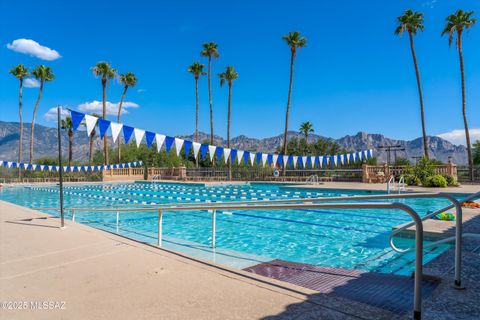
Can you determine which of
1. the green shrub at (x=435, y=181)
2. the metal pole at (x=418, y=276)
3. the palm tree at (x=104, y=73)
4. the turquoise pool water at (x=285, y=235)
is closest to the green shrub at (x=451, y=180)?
the green shrub at (x=435, y=181)

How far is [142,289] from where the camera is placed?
10.0ft

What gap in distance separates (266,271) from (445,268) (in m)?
1.97

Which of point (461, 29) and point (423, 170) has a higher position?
point (461, 29)

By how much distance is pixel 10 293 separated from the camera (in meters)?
3.08

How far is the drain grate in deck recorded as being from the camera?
8.75 feet

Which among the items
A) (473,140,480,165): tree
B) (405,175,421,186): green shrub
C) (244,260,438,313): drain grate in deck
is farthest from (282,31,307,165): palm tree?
(244,260,438,313): drain grate in deck

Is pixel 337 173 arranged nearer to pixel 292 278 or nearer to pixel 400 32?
pixel 400 32

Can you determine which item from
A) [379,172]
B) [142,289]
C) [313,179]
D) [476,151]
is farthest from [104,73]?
[476,151]

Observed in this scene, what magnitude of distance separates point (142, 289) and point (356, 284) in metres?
2.16

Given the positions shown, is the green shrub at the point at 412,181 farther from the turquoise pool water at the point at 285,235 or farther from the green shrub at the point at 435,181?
the turquoise pool water at the point at 285,235

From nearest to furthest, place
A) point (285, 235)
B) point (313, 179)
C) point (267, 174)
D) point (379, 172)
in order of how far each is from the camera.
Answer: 1. point (285, 235)
2. point (379, 172)
3. point (313, 179)
4. point (267, 174)

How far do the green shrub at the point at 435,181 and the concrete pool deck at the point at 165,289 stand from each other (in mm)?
15420

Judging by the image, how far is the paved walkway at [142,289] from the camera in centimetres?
246

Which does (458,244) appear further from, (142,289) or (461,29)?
(461,29)
